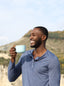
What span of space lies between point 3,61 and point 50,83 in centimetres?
2149

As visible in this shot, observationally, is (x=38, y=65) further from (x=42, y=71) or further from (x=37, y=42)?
(x=37, y=42)

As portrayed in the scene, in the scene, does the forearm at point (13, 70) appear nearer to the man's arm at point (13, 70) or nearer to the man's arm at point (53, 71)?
the man's arm at point (13, 70)

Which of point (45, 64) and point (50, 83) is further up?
point (45, 64)

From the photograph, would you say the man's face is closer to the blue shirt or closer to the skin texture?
the skin texture

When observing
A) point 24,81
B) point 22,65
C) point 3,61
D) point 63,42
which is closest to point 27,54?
point 22,65

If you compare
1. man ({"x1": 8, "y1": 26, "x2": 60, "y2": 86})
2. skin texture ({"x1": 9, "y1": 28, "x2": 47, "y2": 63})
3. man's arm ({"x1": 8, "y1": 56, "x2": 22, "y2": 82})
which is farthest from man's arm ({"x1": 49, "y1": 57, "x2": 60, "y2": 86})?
man's arm ({"x1": 8, "y1": 56, "x2": 22, "y2": 82})

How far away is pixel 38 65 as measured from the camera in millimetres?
2910

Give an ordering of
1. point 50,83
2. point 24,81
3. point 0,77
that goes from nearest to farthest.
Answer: point 50,83 < point 24,81 < point 0,77

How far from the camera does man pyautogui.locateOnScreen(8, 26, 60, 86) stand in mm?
2848

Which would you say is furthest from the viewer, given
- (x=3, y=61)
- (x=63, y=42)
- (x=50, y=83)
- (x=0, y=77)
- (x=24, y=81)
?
(x=63, y=42)

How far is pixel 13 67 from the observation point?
10.2 ft

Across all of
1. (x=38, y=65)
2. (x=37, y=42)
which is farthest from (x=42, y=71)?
(x=37, y=42)

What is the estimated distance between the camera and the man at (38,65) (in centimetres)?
285

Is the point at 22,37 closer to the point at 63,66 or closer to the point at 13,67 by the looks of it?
the point at 63,66
